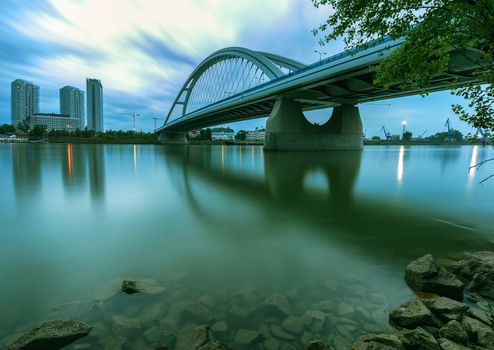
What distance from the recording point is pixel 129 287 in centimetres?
407

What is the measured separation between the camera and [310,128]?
51.2 meters

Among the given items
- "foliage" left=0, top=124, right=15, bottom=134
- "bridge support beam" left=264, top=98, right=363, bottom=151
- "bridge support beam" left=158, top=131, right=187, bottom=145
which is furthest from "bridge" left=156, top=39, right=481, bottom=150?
"foliage" left=0, top=124, right=15, bottom=134

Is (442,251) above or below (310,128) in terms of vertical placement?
below

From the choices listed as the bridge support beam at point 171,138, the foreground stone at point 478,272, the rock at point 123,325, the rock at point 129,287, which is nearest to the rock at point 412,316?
the foreground stone at point 478,272

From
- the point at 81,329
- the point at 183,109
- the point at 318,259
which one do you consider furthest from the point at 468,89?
the point at 183,109

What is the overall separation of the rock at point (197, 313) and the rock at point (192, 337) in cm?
24

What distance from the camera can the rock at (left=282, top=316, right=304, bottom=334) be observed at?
10.6 ft

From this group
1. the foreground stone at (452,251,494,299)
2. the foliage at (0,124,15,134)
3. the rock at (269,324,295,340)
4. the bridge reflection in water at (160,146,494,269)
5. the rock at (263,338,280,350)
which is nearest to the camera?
the rock at (263,338,280,350)

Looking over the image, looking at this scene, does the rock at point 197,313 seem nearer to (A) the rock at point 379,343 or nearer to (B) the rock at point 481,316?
(A) the rock at point 379,343

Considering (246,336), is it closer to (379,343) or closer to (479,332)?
(379,343)

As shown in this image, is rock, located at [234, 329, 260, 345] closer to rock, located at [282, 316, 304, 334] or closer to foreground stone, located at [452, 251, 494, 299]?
rock, located at [282, 316, 304, 334]

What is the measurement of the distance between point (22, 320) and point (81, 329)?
91cm

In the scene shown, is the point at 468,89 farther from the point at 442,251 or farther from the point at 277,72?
the point at 277,72

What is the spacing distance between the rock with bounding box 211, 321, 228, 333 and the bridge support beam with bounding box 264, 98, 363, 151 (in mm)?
45604
